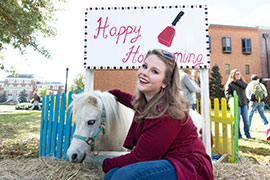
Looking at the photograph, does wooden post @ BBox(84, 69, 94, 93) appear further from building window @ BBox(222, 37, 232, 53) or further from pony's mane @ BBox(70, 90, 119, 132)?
building window @ BBox(222, 37, 232, 53)

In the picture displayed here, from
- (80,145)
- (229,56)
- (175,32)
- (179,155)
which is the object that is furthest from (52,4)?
(229,56)

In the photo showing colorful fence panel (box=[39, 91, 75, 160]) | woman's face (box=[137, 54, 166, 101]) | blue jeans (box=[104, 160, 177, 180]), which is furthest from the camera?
colorful fence panel (box=[39, 91, 75, 160])

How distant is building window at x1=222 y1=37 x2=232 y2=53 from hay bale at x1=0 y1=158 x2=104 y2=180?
2940 cm

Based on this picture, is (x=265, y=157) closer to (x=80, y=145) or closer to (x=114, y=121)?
(x=114, y=121)

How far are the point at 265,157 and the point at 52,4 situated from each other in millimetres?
9889

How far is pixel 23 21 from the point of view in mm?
5801

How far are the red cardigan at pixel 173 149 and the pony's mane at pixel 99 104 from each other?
3.05ft

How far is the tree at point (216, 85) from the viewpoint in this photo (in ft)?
79.0

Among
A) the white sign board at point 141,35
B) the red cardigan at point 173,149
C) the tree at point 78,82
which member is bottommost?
the red cardigan at point 173,149

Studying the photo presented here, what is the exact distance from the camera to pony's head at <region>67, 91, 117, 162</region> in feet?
6.30

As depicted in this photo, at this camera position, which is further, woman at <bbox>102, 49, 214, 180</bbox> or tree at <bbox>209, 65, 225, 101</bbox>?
tree at <bbox>209, 65, 225, 101</bbox>

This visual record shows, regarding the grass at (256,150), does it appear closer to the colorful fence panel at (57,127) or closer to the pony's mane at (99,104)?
the pony's mane at (99,104)

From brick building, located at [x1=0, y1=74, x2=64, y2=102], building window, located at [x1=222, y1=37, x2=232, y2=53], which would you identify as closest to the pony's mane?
building window, located at [x1=222, y1=37, x2=232, y2=53]

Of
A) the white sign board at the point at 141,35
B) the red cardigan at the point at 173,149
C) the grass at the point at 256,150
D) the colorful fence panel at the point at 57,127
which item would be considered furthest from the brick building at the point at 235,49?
the red cardigan at the point at 173,149
